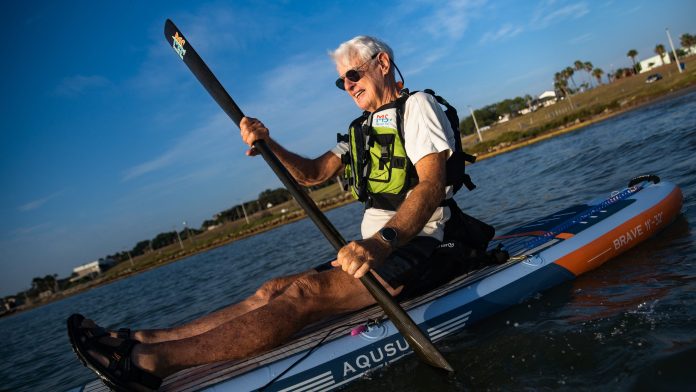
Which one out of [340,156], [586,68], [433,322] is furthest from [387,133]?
[586,68]

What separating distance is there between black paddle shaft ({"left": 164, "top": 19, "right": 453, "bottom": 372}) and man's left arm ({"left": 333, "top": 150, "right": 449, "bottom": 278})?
0.99ft

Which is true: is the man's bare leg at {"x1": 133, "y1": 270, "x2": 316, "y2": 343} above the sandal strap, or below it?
below

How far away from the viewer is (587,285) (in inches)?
175

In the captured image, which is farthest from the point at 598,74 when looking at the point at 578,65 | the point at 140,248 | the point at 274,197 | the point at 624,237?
the point at 140,248

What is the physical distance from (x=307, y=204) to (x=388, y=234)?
70cm

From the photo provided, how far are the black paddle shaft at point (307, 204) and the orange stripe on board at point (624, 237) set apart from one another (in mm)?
2092

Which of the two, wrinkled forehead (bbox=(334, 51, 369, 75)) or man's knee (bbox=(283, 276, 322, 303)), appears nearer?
man's knee (bbox=(283, 276, 322, 303))

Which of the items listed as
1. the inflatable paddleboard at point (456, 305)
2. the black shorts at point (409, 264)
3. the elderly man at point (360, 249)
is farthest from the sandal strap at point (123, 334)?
the black shorts at point (409, 264)

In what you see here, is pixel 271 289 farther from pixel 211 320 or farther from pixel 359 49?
pixel 359 49

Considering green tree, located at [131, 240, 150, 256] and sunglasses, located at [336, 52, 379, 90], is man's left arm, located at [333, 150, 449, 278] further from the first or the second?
green tree, located at [131, 240, 150, 256]

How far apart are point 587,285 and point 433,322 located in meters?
1.82

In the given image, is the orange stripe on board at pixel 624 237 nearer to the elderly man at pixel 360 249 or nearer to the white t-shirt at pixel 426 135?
the white t-shirt at pixel 426 135

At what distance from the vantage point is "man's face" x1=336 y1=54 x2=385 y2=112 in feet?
13.3

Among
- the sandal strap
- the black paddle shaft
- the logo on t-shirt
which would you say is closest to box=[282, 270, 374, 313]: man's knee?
the black paddle shaft
